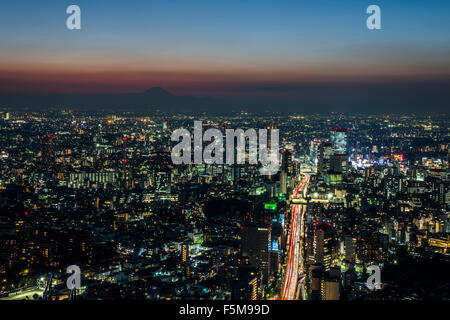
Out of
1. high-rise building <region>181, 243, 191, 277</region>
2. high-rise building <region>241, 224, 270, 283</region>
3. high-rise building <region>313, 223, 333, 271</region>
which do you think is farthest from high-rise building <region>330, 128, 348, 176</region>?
high-rise building <region>181, 243, 191, 277</region>

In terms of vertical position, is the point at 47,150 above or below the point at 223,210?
above

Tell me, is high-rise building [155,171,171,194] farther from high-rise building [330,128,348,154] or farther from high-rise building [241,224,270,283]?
high-rise building [330,128,348,154]

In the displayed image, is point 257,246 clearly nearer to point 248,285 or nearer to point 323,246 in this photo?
point 323,246

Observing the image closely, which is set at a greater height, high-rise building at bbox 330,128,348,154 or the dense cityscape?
high-rise building at bbox 330,128,348,154

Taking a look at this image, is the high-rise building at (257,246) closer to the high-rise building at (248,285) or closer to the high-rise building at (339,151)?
the high-rise building at (248,285)

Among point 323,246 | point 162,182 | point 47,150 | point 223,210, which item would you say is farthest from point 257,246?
point 47,150

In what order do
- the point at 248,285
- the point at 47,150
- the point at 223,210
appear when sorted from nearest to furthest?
the point at 248,285, the point at 223,210, the point at 47,150

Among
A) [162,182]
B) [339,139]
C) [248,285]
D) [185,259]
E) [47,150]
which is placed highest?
[339,139]
